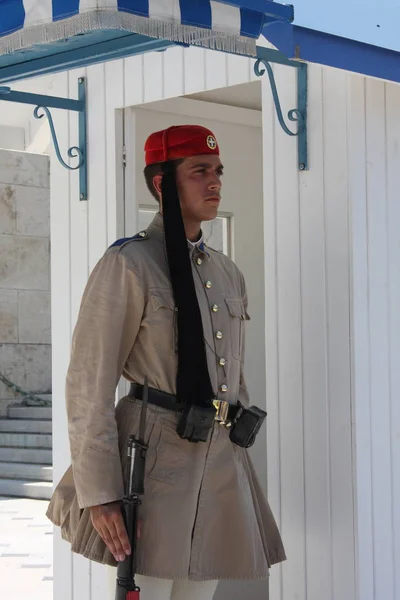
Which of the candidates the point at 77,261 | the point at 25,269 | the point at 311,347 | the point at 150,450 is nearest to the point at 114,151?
the point at 77,261

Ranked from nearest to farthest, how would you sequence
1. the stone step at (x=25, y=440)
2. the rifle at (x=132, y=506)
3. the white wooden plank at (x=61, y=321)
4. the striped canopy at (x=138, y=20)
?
the striped canopy at (x=138, y=20)
the rifle at (x=132, y=506)
the white wooden plank at (x=61, y=321)
the stone step at (x=25, y=440)

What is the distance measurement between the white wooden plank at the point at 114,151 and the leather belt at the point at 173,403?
1.58 meters

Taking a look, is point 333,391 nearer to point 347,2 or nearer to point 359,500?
point 359,500

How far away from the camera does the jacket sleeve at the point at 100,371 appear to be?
3189 millimetres

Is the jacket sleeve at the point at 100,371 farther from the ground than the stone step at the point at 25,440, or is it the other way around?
the jacket sleeve at the point at 100,371

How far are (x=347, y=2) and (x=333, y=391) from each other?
132 centimetres

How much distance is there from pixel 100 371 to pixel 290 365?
3.62 feet

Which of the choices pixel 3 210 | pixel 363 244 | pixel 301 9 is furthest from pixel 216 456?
pixel 3 210

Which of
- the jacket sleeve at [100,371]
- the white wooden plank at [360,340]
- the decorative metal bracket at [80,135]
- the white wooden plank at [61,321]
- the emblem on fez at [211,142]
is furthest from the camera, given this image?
the white wooden plank at [61,321]

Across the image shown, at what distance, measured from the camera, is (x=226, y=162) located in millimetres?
5496

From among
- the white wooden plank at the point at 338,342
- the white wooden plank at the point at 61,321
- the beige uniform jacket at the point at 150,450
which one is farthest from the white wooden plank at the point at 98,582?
the beige uniform jacket at the point at 150,450

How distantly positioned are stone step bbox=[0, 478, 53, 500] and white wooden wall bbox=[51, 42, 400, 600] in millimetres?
6898

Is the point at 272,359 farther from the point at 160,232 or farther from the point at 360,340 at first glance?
the point at 160,232

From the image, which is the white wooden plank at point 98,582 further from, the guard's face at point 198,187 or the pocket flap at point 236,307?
the guard's face at point 198,187
